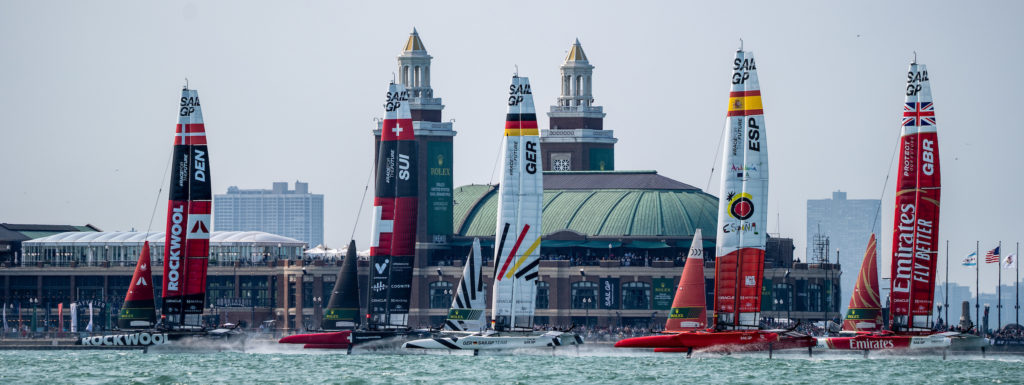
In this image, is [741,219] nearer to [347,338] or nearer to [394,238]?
[394,238]

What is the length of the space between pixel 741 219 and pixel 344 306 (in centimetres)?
3056

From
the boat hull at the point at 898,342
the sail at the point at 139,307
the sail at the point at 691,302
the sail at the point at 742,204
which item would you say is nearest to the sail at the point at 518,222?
the sail at the point at 742,204

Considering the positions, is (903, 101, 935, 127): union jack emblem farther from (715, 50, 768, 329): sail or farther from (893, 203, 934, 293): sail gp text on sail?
(715, 50, 768, 329): sail

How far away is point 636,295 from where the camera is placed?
172 meters

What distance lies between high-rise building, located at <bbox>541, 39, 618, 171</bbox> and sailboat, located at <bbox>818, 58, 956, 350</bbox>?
3422 inches

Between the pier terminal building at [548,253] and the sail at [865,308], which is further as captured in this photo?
the pier terminal building at [548,253]

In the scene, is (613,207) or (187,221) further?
(613,207)

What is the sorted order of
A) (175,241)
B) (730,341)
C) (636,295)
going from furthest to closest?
(636,295) < (175,241) < (730,341)

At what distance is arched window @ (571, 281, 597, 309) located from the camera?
172m

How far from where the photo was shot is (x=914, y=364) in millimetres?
105125

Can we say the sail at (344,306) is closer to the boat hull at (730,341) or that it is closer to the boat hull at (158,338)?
the boat hull at (158,338)

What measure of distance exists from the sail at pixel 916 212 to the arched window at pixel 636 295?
6767cm

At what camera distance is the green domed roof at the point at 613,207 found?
582ft

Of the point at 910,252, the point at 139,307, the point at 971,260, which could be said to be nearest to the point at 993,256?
the point at 971,260
